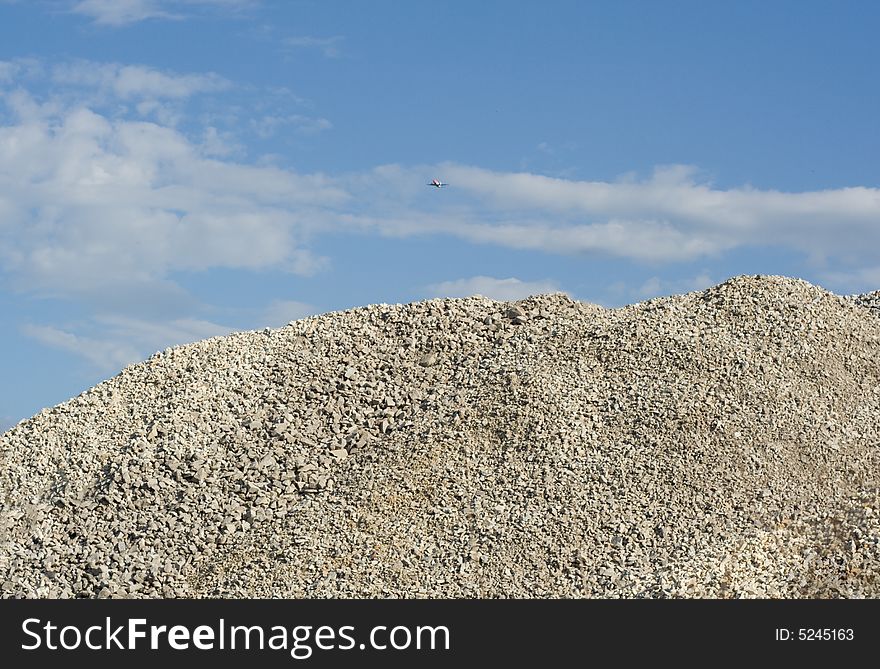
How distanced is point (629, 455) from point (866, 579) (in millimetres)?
3310

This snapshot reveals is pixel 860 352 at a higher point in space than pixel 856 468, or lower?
higher

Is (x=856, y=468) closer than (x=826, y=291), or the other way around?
(x=856, y=468)

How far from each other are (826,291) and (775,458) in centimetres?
655

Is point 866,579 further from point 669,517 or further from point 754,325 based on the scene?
point 754,325

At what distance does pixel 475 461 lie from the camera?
1373 centimetres

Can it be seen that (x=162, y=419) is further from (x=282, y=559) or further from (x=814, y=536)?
(x=814, y=536)

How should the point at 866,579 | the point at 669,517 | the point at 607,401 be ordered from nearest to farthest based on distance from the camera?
the point at 866,579 < the point at 669,517 < the point at 607,401

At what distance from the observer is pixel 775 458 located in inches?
555

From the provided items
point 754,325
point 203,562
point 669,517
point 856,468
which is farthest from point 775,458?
point 203,562

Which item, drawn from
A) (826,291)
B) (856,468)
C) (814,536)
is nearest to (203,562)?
(814,536)

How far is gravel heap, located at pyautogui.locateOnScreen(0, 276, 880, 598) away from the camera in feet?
40.2

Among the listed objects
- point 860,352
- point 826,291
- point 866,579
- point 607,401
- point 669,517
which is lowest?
point 866,579

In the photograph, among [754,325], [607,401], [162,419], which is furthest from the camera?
[754,325]

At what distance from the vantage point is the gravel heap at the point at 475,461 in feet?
40.2
